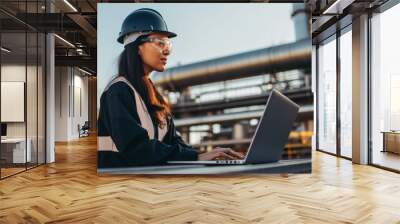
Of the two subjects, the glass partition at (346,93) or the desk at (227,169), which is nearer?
the desk at (227,169)

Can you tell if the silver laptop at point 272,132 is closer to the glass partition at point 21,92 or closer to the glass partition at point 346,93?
the glass partition at point 21,92

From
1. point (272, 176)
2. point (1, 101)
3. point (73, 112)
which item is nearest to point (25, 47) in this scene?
point (1, 101)

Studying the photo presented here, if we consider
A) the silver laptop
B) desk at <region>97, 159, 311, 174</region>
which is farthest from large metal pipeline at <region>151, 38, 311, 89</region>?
desk at <region>97, 159, 311, 174</region>

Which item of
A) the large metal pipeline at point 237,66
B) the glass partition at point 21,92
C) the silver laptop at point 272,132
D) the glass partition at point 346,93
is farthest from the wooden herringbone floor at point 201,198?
the glass partition at point 346,93

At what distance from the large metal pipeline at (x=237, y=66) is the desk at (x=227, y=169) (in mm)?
1308

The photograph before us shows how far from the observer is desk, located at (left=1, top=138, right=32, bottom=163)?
6.40m

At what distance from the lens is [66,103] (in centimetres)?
1565

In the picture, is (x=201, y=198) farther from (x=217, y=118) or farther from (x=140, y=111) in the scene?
(x=140, y=111)

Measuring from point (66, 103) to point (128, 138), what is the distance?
10.3 meters

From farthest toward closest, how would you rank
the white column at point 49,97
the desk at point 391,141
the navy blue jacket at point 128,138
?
the white column at point 49,97, the desk at point 391,141, the navy blue jacket at point 128,138

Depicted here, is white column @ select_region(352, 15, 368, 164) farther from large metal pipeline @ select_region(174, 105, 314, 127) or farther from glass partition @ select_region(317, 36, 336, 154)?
large metal pipeline @ select_region(174, 105, 314, 127)

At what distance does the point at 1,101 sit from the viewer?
6.22m

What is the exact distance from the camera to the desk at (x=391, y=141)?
696 cm

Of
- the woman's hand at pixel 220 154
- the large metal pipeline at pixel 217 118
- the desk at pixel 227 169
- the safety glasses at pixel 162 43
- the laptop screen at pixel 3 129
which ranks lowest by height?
the desk at pixel 227 169
